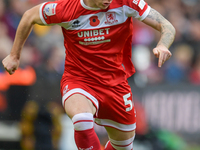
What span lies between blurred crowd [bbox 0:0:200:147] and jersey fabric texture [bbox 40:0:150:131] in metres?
2.69

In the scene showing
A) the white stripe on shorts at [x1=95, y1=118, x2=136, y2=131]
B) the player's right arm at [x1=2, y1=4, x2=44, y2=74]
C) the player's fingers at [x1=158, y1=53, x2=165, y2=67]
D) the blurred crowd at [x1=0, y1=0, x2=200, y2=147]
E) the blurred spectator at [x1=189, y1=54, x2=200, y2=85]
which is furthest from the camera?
the blurred spectator at [x1=189, y1=54, x2=200, y2=85]

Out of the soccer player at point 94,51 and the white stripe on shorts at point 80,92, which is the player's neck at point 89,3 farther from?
the white stripe on shorts at point 80,92

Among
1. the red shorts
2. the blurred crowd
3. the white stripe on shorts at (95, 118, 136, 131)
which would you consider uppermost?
the red shorts

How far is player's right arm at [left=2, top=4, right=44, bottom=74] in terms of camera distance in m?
4.40

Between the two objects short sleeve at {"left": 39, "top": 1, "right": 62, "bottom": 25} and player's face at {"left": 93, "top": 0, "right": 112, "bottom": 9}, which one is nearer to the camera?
player's face at {"left": 93, "top": 0, "right": 112, "bottom": 9}

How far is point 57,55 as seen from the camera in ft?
25.7

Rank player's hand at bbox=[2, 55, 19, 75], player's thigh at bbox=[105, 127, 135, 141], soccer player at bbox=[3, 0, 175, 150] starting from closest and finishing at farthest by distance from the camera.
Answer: soccer player at bbox=[3, 0, 175, 150], player's hand at bbox=[2, 55, 19, 75], player's thigh at bbox=[105, 127, 135, 141]

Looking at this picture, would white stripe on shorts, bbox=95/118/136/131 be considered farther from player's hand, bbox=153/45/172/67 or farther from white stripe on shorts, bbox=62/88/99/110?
player's hand, bbox=153/45/172/67

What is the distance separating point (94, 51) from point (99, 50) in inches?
2.4

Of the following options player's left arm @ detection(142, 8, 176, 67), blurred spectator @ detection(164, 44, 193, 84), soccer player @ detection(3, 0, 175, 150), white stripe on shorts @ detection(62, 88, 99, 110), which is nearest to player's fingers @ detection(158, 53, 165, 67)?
player's left arm @ detection(142, 8, 176, 67)

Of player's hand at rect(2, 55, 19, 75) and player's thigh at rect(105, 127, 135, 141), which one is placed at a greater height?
player's hand at rect(2, 55, 19, 75)

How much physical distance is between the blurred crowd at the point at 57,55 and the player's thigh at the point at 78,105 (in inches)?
117

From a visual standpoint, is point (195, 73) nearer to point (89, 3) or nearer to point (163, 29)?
point (163, 29)

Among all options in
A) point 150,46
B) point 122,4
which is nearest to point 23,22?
point 122,4
